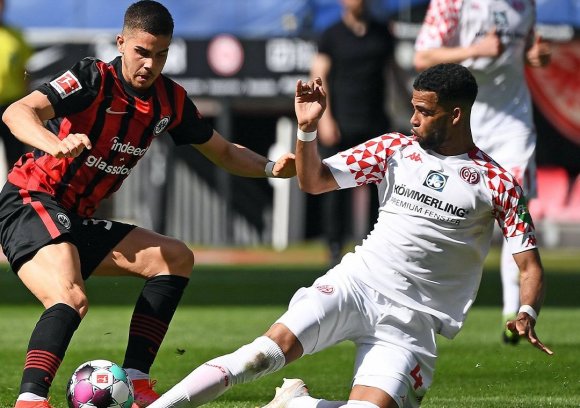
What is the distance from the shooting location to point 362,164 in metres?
5.51

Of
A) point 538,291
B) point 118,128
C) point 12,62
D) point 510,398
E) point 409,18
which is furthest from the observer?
point 409,18

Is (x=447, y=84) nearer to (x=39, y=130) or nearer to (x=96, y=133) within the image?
(x=96, y=133)

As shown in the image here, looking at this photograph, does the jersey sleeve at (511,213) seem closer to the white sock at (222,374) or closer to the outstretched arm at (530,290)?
the outstretched arm at (530,290)

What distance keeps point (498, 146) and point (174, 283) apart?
3.33 meters

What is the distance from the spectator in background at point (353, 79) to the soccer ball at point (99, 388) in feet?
23.4

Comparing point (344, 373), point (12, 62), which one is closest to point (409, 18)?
point (12, 62)

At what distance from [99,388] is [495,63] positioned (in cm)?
435

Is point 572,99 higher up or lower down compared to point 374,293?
lower down

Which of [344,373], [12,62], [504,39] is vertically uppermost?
[504,39]

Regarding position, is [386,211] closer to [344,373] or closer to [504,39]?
[344,373]

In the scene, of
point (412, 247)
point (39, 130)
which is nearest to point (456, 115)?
point (412, 247)

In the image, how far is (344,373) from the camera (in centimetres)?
744

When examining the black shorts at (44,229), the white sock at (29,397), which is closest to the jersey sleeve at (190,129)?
the black shorts at (44,229)

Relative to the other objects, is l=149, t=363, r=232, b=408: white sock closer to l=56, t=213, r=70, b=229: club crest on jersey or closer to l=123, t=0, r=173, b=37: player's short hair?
l=56, t=213, r=70, b=229: club crest on jersey
